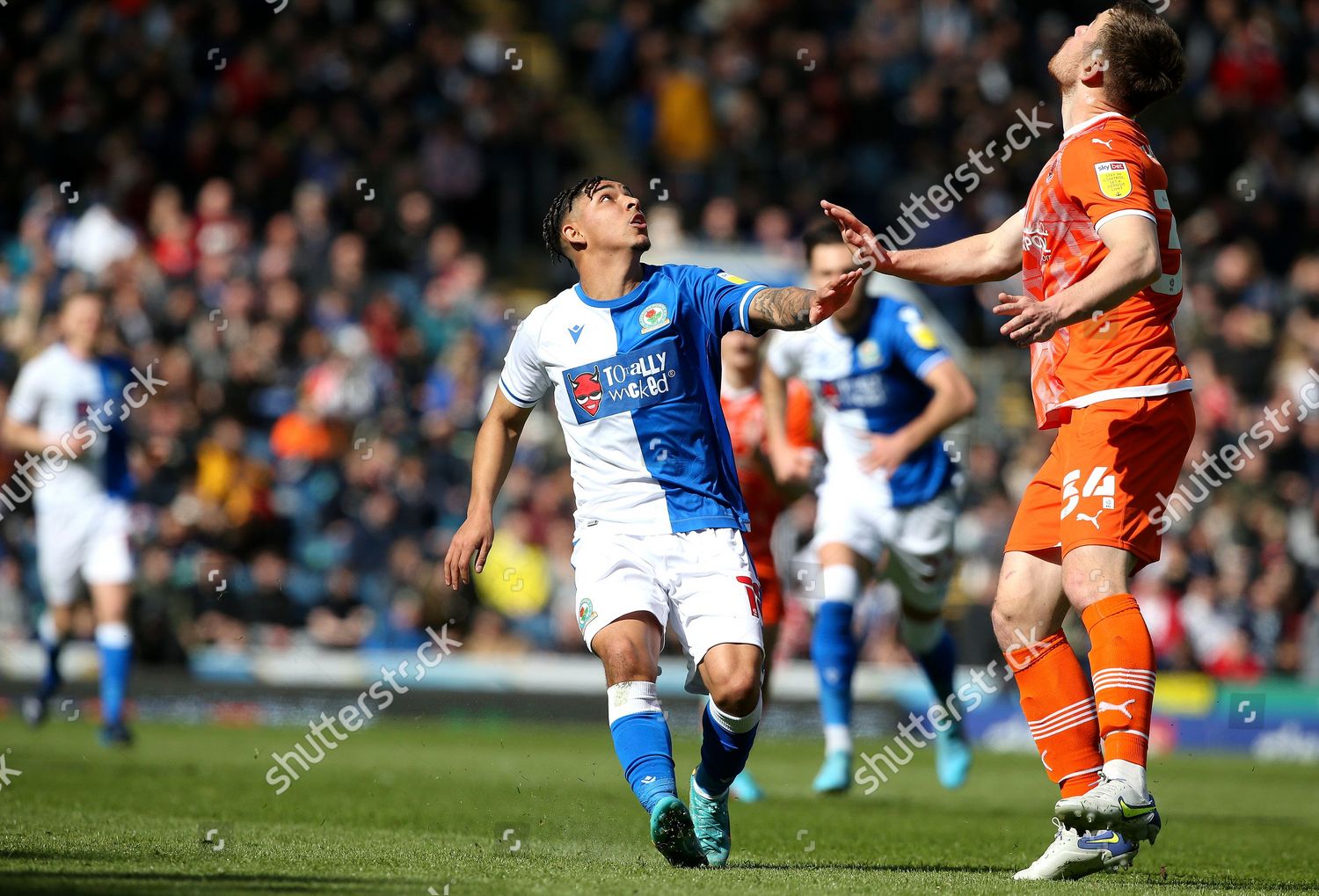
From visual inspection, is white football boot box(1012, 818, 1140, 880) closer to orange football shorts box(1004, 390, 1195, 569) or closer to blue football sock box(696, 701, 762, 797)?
orange football shorts box(1004, 390, 1195, 569)

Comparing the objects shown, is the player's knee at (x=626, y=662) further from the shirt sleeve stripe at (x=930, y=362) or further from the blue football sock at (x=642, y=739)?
the shirt sleeve stripe at (x=930, y=362)

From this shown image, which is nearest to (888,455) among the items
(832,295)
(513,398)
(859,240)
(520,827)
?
(520,827)

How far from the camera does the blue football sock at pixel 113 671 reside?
11797 millimetres

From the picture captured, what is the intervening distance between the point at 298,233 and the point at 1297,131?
42.6 feet

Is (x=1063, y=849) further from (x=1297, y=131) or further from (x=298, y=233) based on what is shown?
(x=1297, y=131)

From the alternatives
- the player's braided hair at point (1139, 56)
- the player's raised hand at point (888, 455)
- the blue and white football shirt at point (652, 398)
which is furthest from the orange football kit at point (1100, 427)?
the player's raised hand at point (888, 455)

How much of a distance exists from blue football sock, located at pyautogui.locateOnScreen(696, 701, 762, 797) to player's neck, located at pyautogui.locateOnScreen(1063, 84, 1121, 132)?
238 cm

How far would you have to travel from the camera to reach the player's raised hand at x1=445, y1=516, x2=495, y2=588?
6289 millimetres

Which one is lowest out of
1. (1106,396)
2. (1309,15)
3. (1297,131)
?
(1106,396)

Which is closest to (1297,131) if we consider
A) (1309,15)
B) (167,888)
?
(1309,15)

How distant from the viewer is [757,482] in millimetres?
10070

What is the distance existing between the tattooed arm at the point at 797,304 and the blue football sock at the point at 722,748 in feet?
4.54

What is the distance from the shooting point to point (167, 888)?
5000mm

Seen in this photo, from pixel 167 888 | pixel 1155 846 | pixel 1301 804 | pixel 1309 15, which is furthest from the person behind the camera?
pixel 1309 15
